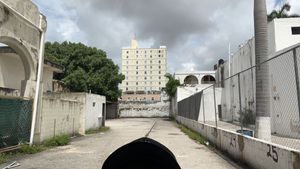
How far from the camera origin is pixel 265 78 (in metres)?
10.6

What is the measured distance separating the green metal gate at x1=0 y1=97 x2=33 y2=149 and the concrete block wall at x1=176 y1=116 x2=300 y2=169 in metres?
8.19

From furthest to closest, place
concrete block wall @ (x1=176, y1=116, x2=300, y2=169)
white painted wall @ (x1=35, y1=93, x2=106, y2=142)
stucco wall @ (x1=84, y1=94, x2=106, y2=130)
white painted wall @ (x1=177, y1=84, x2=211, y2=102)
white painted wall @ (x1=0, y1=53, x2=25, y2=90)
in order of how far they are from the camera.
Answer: white painted wall @ (x1=177, y1=84, x2=211, y2=102) → stucco wall @ (x1=84, y1=94, x2=106, y2=130) → white painted wall @ (x1=0, y1=53, x2=25, y2=90) → white painted wall @ (x1=35, y1=93, x2=106, y2=142) → concrete block wall @ (x1=176, y1=116, x2=300, y2=169)

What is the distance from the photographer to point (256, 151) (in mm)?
9305

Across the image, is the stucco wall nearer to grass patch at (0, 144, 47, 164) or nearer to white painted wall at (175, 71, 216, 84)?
grass patch at (0, 144, 47, 164)

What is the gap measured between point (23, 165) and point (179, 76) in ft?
200

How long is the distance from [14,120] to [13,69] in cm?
585

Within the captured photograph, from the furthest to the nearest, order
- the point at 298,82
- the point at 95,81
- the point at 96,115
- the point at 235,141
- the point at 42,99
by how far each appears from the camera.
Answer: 1. the point at 95,81
2. the point at 96,115
3. the point at 42,99
4. the point at 235,141
5. the point at 298,82

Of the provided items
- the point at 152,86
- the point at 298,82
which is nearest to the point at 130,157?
the point at 298,82

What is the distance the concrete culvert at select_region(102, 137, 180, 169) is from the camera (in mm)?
1964

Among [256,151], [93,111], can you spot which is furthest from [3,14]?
[93,111]

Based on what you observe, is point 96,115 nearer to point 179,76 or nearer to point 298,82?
point 298,82

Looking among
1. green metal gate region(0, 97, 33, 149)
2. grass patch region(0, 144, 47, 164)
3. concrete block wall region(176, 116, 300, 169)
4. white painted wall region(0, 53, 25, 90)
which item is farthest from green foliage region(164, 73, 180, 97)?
grass patch region(0, 144, 47, 164)

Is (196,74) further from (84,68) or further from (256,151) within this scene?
(256,151)

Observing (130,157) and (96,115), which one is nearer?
(130,157)
